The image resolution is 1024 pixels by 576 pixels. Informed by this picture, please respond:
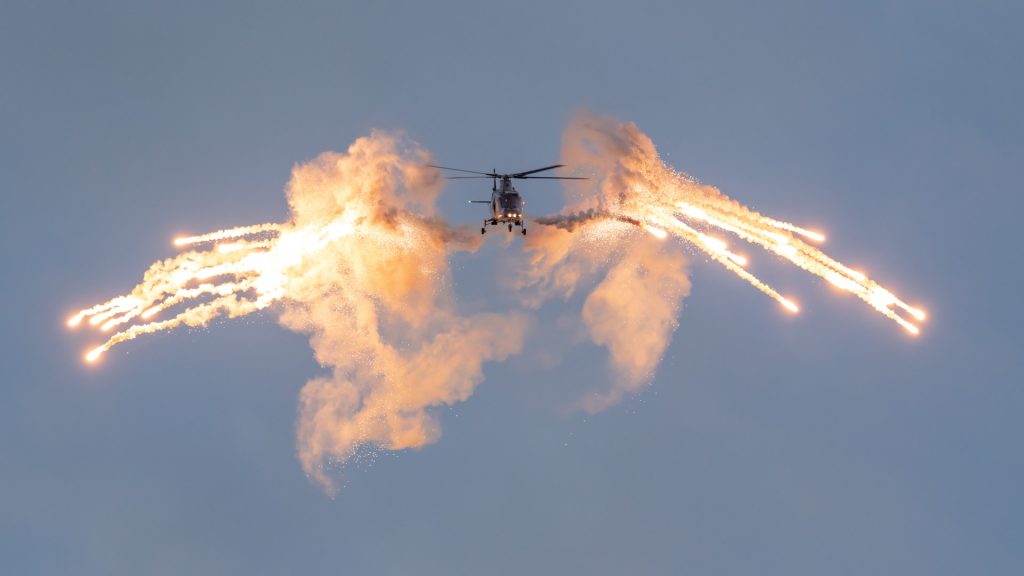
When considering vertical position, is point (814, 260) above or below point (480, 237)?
below

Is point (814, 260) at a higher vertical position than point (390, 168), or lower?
lower

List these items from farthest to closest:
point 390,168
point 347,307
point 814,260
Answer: point 347,307
point 390,168
point 814,260

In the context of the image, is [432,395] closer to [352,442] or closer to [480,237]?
[352,442]

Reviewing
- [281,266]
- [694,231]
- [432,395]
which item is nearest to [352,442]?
[432,395]

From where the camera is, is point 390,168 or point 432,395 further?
point 432,395

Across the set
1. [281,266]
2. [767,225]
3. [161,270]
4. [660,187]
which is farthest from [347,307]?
[767,225]

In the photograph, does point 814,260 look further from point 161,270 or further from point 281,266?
point 161,270

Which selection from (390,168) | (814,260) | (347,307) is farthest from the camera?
(347,307)

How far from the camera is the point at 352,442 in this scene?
13188 centimetres

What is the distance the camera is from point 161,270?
118m

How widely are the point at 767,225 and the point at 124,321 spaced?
2102 inches

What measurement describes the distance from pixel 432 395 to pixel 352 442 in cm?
924

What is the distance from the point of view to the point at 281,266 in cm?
12362

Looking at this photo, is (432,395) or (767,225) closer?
(767,225)
